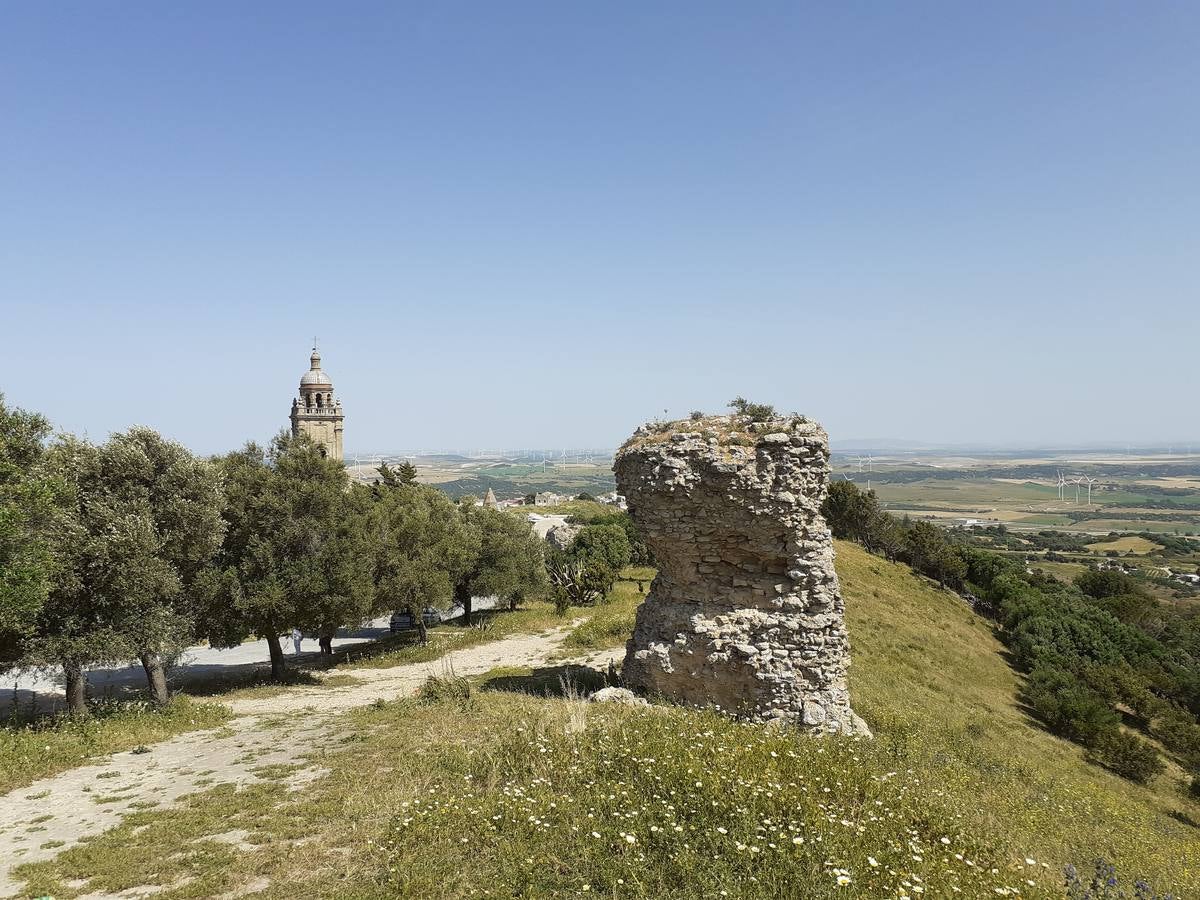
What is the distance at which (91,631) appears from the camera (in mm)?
14695

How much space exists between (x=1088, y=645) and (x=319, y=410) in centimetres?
6795

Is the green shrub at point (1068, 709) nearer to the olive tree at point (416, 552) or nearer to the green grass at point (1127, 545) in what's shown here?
the olive tree at point (416, 552)

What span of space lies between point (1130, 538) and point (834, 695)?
170335 mm

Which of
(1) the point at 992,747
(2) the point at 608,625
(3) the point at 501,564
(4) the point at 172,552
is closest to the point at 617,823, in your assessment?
(4) the point at 172,552

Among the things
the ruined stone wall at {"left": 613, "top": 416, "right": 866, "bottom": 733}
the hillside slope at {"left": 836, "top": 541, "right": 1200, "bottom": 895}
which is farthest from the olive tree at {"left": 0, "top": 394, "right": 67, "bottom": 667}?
the hillside slope at {"left": 836, "top": 541, "right": 1200, "bottom": 895}

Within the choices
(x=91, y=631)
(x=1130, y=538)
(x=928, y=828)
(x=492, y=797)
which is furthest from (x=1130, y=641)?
(x=1130, y=538)

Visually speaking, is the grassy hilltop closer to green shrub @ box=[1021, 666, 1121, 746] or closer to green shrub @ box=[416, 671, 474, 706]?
green shrub @ box=[416, 671, 474, 706]

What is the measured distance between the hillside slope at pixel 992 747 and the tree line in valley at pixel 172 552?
52.4 feet

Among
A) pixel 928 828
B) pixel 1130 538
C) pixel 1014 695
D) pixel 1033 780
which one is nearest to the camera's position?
pixel 928 828

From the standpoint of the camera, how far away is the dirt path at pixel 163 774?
8.47 m

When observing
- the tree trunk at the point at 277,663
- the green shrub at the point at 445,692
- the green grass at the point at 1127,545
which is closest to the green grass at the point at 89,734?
the tree trunk at the point at 277,663

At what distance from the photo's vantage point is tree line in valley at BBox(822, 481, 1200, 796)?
25.8 metres

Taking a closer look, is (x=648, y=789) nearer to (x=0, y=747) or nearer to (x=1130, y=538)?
(x=0, y=747)

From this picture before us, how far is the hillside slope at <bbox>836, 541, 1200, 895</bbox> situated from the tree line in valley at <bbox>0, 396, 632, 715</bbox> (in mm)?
15971
